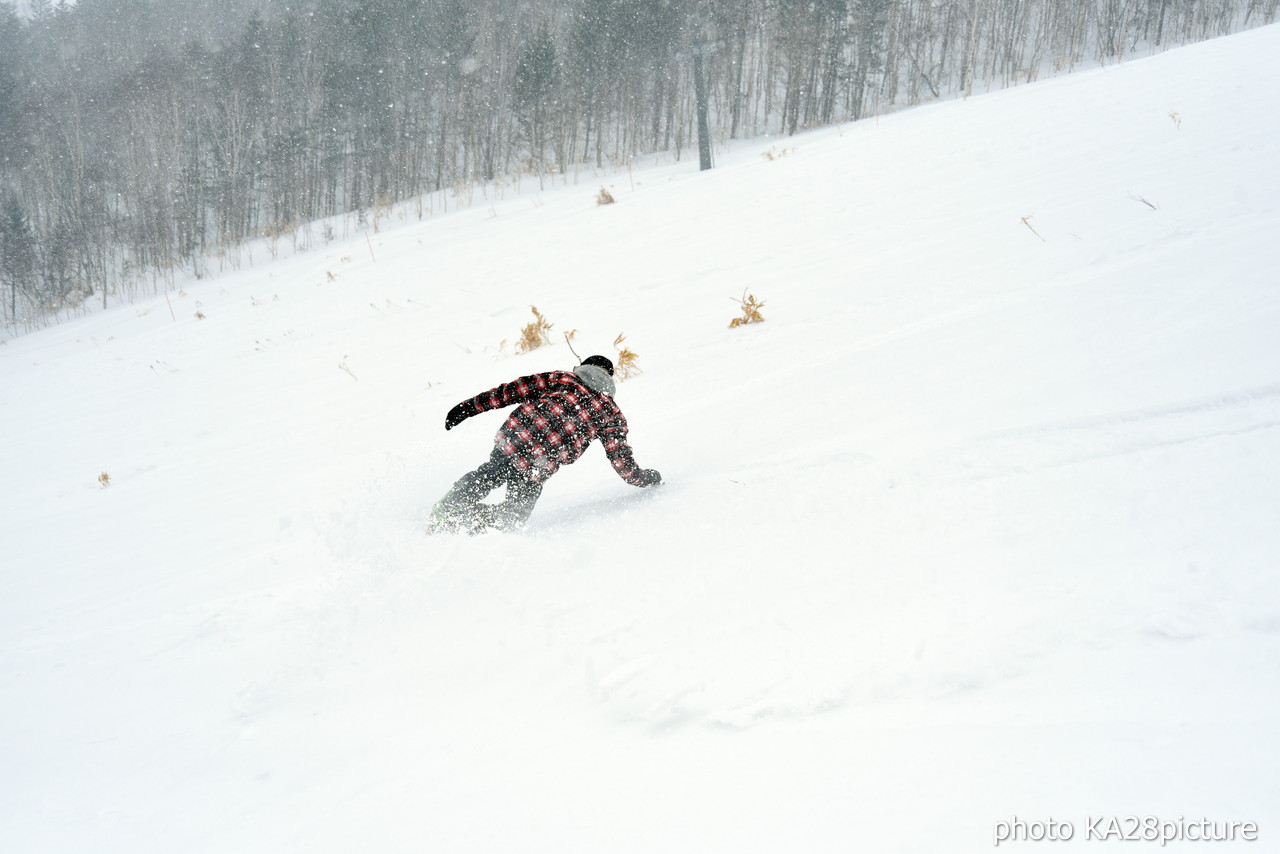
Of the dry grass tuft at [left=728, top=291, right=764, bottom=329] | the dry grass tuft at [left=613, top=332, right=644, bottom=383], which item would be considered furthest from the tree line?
the dry grass tuft at [left=613, top=332, right=644, bottom=383]

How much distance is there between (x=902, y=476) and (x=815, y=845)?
1.56 metres

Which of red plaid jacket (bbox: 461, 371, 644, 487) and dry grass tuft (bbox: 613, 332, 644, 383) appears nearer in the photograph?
red plaid jacket (bbox: 461, 371, 644, 487)

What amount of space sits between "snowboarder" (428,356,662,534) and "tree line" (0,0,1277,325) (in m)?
23.1

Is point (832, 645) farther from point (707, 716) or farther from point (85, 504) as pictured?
point (85, 504)

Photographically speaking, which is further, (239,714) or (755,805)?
(239,714)

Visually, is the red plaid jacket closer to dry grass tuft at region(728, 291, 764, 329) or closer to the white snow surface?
the white snow surface

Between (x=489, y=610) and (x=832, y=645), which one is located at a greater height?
(x=832, y=645)

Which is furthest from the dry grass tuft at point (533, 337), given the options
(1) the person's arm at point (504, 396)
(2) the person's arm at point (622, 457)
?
(2) the person's arm at point (622, 457)

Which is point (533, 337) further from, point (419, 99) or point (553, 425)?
point (419, 99)

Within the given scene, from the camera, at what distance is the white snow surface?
1.27m

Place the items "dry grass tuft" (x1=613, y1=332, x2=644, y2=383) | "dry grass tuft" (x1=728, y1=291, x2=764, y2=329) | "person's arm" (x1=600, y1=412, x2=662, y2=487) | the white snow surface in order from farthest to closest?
"dry grass tuft" (x1=728, y1=291, x2=764, y2=329), "dry grass tuft" (x1=613, y1=332, x2=644, y2=383), "person's arm" (x1=600, y1=412, x2=662, y2=487), the white snow surface

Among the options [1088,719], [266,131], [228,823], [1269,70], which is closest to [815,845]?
[1088,719]

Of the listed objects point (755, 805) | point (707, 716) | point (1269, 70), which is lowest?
point (707, 716)

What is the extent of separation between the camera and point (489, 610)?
2.17 meters
